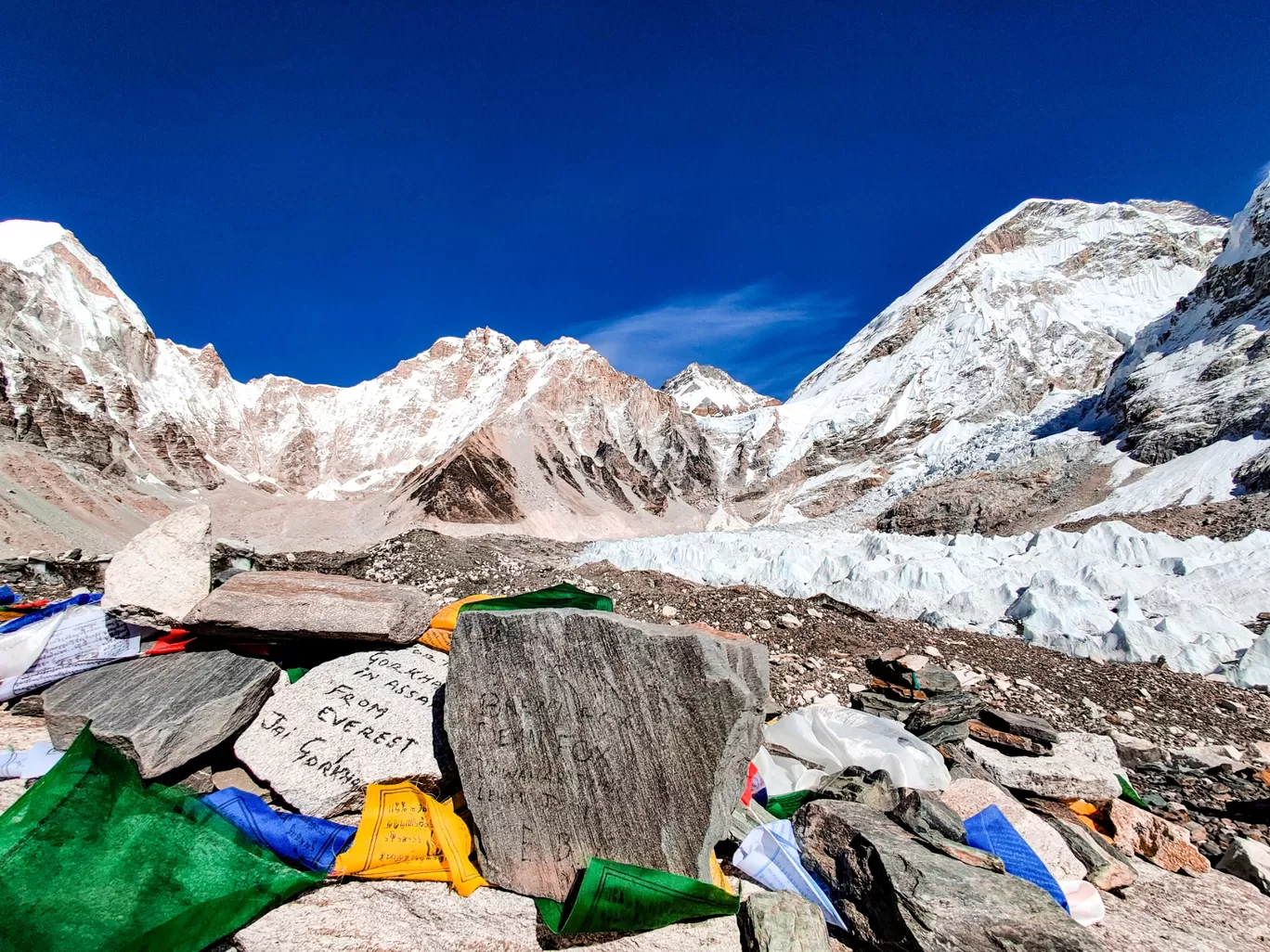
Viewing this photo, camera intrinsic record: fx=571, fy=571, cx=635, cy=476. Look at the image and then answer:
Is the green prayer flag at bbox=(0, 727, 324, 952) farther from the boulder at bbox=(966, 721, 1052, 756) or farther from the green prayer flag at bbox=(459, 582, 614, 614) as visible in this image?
the boulder at bbox=(966, 721, 1052, 756)

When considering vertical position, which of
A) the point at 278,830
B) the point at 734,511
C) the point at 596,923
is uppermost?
the point at 734,511

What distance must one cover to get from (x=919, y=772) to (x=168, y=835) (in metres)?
4.57

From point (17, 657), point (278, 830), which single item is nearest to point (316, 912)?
point (278, 830)

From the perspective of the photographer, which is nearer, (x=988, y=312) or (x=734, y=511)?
(x=734, y=511)

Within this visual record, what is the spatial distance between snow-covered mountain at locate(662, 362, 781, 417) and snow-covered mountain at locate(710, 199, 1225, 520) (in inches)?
1921

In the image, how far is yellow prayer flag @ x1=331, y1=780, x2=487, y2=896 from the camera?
2.82 metres

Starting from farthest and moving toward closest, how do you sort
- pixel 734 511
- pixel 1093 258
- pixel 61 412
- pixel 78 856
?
pixel 1093 258 < pixel 734 511 < pixel 61 412 < pixel 78 856

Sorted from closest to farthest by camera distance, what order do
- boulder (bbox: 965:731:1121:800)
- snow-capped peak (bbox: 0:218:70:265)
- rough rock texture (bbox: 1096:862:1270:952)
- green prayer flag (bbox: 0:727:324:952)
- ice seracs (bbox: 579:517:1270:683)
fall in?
green prayer flag (bbox: 0:727:324:952) → rough rock texture (bbox: 1096:862:1270:952) → boulder (bbox: 965:731:1121:800) → ice seracs (bbox: 579:517:1270:683) → snow-capped peak (bbox: 0:218:70:265)

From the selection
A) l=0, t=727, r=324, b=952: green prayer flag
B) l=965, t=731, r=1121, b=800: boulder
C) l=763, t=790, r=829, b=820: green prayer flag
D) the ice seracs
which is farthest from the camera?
the ice seracs

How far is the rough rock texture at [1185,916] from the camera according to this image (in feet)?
9.69

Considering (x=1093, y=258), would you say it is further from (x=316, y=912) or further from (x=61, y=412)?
(x=61, y=412)

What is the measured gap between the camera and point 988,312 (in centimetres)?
8344

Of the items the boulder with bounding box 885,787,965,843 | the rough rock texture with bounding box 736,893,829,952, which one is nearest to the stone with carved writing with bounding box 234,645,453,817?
the rough rock texture with bounding box 736,893,829,952

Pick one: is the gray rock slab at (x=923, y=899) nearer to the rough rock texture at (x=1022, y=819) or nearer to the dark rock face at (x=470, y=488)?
the rough rock texture at (x=1022, y=819)
